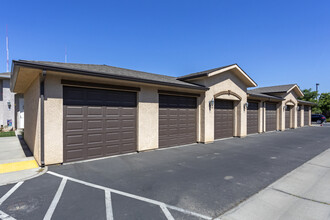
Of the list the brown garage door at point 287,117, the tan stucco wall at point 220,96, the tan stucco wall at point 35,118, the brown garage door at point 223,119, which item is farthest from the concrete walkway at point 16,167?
the brown garage door at point 287,117

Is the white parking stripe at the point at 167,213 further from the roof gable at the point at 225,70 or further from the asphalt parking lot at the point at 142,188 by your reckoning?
the roof gable at the point at 225,70

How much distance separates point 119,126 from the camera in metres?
7.44

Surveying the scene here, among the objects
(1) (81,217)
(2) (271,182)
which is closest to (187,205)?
(1) (81,217)

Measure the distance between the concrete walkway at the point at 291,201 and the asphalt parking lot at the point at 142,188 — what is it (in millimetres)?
229

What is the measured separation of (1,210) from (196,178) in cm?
440

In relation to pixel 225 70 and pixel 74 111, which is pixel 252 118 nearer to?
pixel 225 70

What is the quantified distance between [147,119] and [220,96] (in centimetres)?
575

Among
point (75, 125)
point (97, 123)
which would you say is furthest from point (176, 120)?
point (75, 125)

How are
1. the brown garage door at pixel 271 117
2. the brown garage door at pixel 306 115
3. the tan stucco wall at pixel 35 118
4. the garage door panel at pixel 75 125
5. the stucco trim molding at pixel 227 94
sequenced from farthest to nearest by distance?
the brown garage door at pixel 306 115 → the brown garage door at pixel 271 117 → the stucco trim molding at pixel 227 94 → the garage door panel at pixel 75 125 → the tan stucco wall at pixel 35 118

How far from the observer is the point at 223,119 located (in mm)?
12141

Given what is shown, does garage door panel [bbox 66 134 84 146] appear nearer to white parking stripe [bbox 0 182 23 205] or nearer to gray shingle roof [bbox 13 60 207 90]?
white parking stripe [bbox 0 182 23 205]

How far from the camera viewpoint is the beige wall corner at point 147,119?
7.96 metres

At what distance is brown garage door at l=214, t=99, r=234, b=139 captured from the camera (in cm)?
1163

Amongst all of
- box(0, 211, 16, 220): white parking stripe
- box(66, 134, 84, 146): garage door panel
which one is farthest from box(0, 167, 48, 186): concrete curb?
box(0, 211, 16, 220): white parking stripe
